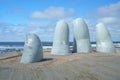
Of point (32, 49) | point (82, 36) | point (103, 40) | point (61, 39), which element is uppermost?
point (82, 36)

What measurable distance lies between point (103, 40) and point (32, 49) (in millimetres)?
8737

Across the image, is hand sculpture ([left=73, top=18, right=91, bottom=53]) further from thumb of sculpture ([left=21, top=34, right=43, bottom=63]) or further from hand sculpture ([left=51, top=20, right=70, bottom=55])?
thumb of sculpture ([left=21, top=34, right=43, bottom=63])

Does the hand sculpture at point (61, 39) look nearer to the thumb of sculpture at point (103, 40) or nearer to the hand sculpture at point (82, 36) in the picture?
the hand sculpture at point (82, 36)

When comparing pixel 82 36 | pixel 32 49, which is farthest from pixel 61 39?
pixel 32 49

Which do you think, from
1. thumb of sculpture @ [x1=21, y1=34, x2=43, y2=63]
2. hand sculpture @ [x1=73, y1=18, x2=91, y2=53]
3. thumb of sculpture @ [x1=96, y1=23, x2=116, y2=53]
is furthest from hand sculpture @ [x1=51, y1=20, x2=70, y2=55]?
thumb of sculpture @ [x1=21, y1=34, x2=43, y2=63]

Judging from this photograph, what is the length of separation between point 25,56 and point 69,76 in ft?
26.4

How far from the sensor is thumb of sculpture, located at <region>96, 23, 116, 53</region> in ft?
81.7

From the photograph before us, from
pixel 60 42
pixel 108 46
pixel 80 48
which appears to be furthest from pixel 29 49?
pixel 108 46

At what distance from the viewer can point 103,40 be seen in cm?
2511

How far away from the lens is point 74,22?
24828 millimetres

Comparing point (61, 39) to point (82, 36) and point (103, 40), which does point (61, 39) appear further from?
point (103, 40)

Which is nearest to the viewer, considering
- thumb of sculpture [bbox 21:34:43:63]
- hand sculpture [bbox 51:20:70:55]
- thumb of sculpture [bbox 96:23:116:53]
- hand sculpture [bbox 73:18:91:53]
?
thumb of sculpture [bbox 21:34:43:63]

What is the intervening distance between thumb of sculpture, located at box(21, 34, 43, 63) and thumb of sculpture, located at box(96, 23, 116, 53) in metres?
8.08

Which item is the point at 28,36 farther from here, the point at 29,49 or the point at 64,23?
the point at 64,23
